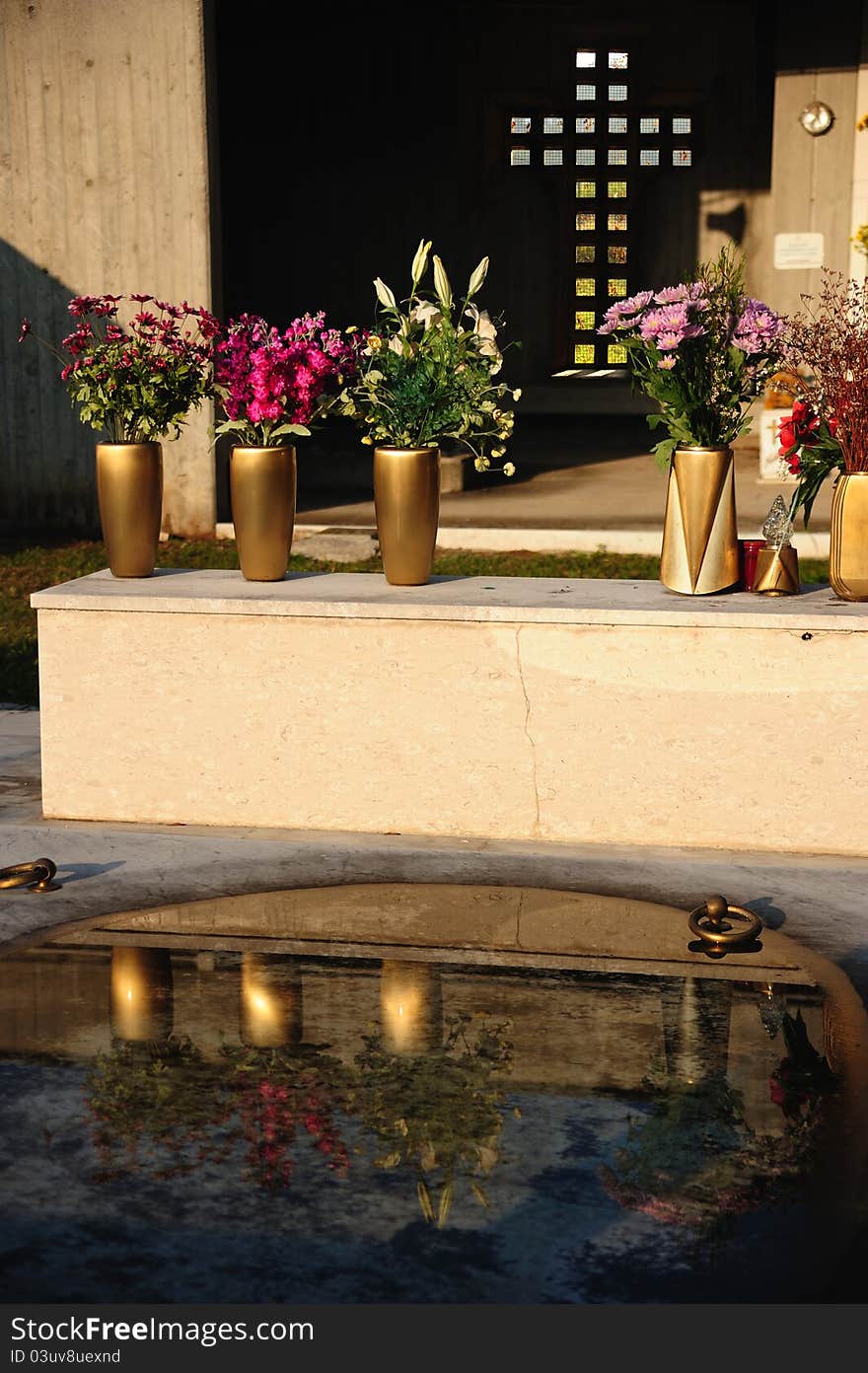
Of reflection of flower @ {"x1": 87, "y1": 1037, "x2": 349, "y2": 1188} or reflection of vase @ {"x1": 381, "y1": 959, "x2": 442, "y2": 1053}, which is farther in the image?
reflection of vase @ {"x1": 381, "y1": 959, "x2": 442, "y2": 1053}

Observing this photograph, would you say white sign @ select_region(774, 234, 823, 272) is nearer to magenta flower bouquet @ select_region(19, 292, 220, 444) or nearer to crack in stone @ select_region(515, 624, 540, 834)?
magenta flower bouquet @ select_region(19, 292, 220, 444)

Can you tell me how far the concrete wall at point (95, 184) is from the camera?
32.9 ft

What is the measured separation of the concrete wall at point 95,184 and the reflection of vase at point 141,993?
6.26 meters

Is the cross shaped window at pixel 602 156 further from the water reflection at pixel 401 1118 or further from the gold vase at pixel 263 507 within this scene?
the water reflection at pixel 401 1118

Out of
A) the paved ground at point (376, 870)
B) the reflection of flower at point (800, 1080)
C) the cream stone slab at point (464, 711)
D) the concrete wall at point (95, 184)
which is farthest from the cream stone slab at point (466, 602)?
the concrete wall at point (95, 184)

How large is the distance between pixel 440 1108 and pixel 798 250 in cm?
1087

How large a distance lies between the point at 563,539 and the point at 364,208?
23.2 ft

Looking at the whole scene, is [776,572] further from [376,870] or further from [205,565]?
[205,565]

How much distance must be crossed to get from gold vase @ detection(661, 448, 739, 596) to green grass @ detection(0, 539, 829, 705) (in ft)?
12.2

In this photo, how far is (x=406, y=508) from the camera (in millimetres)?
5191

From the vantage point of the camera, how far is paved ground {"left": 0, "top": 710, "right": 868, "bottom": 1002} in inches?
183

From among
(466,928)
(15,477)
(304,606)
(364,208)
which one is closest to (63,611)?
(304,606)

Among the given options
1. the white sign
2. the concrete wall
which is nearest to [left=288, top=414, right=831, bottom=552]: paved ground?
the concrete wall

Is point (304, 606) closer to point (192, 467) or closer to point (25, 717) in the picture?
point (25, 717)
